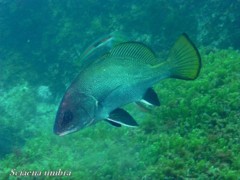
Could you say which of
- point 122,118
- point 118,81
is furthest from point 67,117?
point 118,81

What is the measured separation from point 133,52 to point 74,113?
3.02 ft

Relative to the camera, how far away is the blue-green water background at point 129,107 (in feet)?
14.7

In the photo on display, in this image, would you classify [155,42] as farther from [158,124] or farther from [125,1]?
[158,124]

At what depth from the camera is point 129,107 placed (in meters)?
8.07

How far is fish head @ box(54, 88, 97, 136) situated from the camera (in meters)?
3.18

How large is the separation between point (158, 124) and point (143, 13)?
17.0 feet

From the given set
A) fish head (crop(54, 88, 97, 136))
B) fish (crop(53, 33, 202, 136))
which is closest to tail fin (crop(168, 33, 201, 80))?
fish (crop(53, 33, 202, 136))

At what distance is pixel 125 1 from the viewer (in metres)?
10.1

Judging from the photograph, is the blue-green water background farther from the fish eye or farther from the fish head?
the fish eye

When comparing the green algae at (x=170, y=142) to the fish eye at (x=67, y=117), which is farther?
the green algae at (x=170, y=142)

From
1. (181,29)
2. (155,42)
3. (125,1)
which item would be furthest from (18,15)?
(181,29)

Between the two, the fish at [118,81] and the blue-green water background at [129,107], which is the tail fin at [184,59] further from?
the blue-green water background at [129,107]

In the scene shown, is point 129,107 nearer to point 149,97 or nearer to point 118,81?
point 149,97

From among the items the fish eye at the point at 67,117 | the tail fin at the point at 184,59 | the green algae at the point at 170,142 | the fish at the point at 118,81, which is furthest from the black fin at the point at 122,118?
the green algae at the point at 170,142
